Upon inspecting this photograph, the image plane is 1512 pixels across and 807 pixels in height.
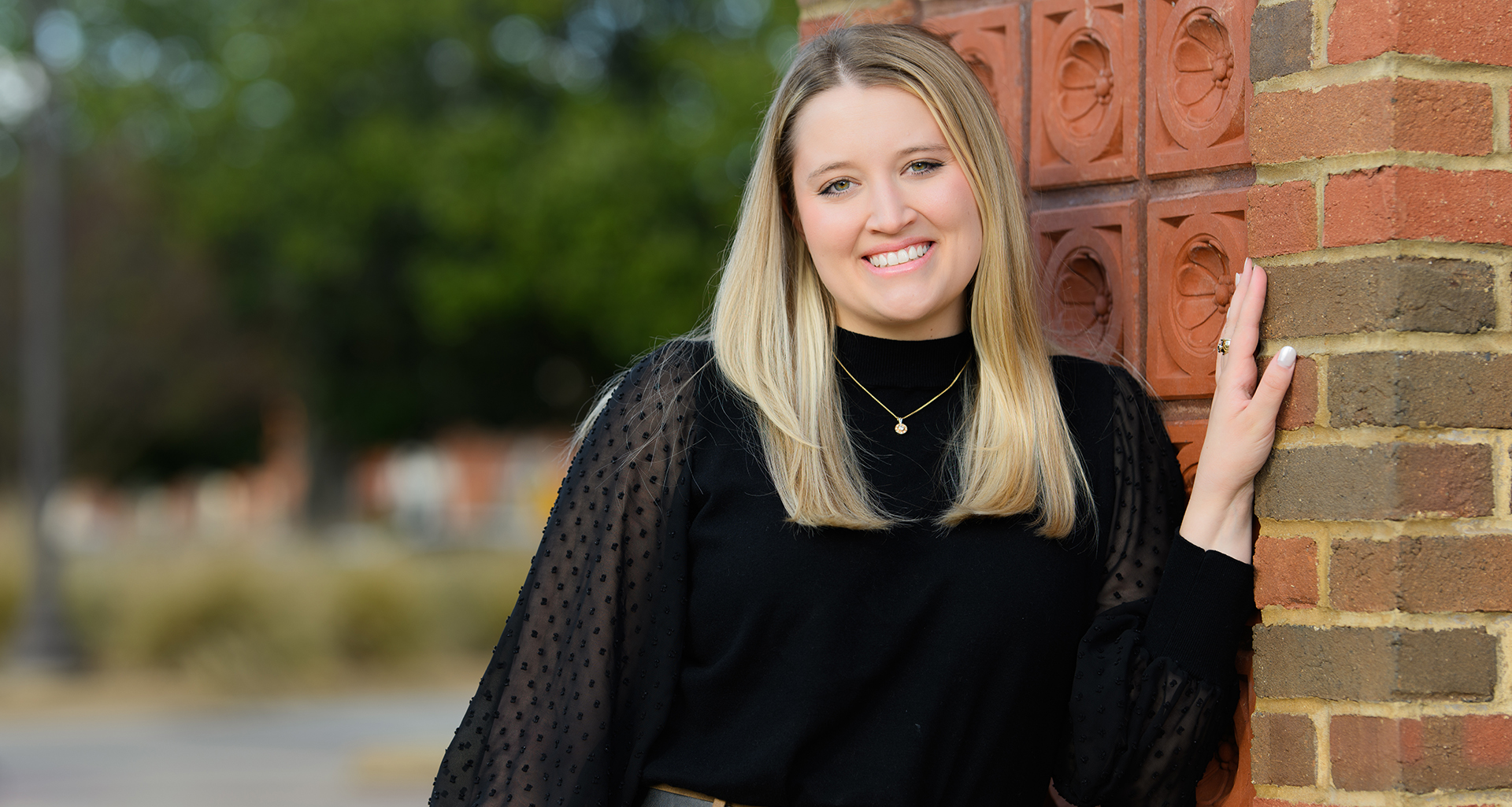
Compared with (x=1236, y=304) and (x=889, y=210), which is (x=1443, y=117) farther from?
(x=889, y=210)

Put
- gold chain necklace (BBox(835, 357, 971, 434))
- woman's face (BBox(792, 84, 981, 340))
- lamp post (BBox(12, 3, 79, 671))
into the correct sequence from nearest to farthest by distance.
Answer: woman's face (BBox(792, 84, 981, 340)) < gold chain necklace (BBox(835, 357, 971, 434)) < lamp post (BBox(12, 3, 79, 671))

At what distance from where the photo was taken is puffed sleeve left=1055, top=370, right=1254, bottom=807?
2447mm

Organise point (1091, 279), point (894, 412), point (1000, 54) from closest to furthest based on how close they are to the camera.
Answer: point (894, 412) → point (1091, 279) → point (1000, 54)

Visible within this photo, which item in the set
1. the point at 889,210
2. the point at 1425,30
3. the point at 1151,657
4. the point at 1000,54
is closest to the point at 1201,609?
the point at 1151,657

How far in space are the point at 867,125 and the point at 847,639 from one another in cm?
80

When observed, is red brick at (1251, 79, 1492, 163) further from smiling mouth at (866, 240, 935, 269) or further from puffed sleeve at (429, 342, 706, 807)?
puffed sleeve at (429, 342, 706, 807)

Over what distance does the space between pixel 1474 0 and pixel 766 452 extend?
3.98 ft

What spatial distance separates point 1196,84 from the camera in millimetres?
2611

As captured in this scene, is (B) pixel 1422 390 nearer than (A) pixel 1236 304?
Yes

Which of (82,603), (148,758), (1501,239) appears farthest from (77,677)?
(1501,239)

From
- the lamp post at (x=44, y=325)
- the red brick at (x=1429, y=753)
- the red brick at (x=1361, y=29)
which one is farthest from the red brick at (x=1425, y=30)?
the lamp post at (x=44, y=325)

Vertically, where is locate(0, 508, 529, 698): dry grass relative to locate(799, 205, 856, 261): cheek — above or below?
below

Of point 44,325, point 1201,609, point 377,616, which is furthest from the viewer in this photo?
point 44,325

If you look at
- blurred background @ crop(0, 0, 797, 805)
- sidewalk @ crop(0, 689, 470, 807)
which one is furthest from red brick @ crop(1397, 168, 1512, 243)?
blurred background @ crop(0, 0, 797, 805)
